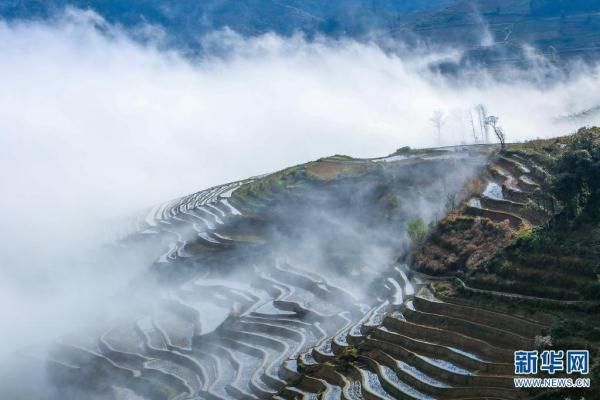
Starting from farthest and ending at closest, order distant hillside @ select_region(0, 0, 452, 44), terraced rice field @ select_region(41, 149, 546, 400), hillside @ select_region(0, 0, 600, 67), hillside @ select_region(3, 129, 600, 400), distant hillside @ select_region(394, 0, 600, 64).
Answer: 1. distant hillside @ select_region(0, 0, 452, 44)
2. hillside @ select_region(0, 0, 600, 67)
3. distant hillside @ select_region(394, 0, 600, 64)
4. hillside @ select_region(3, 129, 600, 400)
5. terraced rice field @ select_region(41, 149, 546, 400)

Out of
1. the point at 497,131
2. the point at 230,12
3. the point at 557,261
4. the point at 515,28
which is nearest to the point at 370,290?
the point at 557,261

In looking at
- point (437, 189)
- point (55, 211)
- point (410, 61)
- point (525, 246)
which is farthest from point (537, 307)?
point (410, 61)

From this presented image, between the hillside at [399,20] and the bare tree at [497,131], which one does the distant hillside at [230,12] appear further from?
the bare tree at [497,131]

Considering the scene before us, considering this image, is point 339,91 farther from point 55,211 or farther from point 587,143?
point 587,143

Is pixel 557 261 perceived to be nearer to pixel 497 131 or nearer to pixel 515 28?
pixel 497 131

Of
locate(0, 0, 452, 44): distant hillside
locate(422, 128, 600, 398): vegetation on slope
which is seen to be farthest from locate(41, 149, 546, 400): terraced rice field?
→ locate(0, 0, 452, 44): distant hillside

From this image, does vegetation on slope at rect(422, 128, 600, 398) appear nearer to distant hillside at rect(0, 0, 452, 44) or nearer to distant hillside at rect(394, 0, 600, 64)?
distant hillside at rect(394, 0, 600, 64)

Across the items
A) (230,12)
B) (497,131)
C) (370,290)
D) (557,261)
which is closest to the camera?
(557,261)

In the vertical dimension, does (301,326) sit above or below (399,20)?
below

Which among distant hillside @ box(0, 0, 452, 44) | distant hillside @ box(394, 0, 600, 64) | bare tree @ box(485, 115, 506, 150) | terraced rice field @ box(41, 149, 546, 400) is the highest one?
distant hillside @ box(0, 0, 452, 44)

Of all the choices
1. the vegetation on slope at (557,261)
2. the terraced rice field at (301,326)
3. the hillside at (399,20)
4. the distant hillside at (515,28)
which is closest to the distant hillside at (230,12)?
the hillside at (399,20)

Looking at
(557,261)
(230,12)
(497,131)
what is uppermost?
(230,12)
